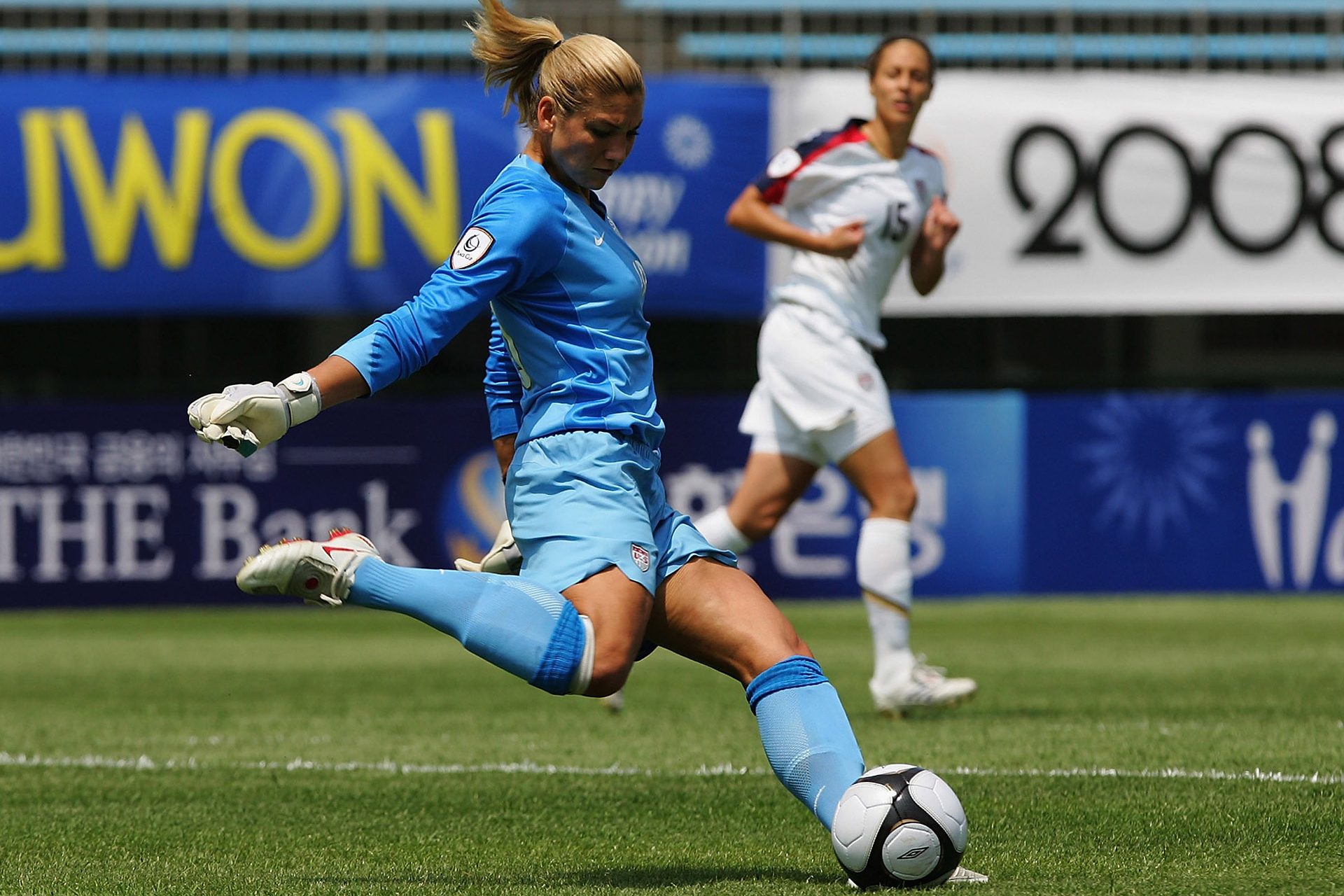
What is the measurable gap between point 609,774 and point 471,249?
234 cm

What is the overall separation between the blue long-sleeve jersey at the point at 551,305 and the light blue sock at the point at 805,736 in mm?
580

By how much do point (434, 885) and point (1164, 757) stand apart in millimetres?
2692

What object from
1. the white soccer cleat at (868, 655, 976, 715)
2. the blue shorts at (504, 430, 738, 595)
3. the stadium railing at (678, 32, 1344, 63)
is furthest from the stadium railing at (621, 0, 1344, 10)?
the blue shorts at (504, 430, 738, 595)

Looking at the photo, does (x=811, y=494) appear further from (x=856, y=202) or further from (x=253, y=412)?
(x=253, y=412)

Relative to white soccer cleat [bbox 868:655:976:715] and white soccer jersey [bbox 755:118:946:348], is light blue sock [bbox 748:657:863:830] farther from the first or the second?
white soccer jersey [bbox 755:118:946:348]

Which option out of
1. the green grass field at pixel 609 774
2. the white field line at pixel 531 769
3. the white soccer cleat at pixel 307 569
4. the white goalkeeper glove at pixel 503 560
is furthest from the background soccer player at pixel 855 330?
the white soccer cleat at pixel 307 569

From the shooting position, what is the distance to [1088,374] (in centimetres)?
1386

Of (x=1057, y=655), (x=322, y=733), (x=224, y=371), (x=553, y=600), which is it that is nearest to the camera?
(x=553, y=600)

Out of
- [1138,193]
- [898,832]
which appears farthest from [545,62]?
[1138,193]

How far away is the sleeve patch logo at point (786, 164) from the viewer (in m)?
7.29

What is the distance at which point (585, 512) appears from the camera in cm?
392

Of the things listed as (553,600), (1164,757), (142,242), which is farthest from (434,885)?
(142,242)

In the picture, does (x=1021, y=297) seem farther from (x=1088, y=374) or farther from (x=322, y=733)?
(x=322, y=733)

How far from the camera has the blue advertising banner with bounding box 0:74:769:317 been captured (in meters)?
13.4
